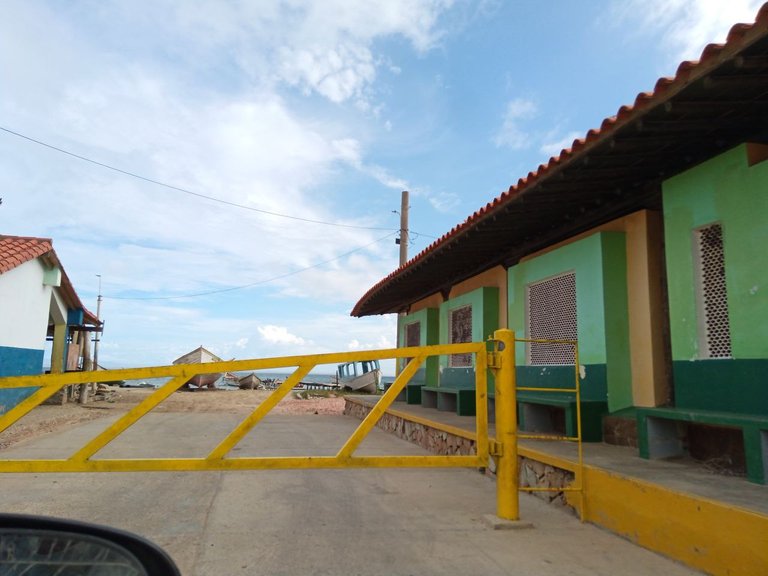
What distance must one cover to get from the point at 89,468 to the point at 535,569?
3079 mm

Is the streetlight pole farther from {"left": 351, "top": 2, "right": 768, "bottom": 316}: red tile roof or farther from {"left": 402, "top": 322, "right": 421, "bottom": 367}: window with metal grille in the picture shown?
{"left": 351, "top": 2, "right": 768, "bottom": 316}: red tile roof

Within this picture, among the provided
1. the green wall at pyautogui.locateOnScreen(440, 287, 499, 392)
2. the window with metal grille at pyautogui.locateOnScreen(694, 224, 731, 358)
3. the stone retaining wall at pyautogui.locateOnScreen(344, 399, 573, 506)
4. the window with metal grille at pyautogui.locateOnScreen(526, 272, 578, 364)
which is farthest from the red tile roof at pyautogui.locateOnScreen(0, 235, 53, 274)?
the window with metal grille at pyautogui.locateOnScreen(694, 224, 731, 358)

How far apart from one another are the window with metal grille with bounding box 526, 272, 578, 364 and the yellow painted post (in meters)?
3.15

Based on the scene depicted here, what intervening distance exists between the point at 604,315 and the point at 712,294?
57.5 inches

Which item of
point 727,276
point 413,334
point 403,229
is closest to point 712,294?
point 727,276

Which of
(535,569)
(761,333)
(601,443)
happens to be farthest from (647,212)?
(535,569)

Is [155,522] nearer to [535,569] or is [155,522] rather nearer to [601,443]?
[535,569]

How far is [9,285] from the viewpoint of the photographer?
12.6 metres

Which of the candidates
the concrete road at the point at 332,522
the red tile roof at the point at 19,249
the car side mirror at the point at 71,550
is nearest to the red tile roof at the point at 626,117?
the concrete road at the point at 332,522

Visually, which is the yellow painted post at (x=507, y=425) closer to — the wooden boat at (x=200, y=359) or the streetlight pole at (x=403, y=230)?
the streetlight pole at (x=403, y=230)

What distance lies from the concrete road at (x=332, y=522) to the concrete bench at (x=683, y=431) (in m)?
1.10

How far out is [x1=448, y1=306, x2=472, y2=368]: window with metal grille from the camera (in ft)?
36.7

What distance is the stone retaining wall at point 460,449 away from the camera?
548cm

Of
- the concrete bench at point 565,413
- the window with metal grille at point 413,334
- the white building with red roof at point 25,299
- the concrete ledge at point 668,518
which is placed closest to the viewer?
the concrete ledge at point 668,518
